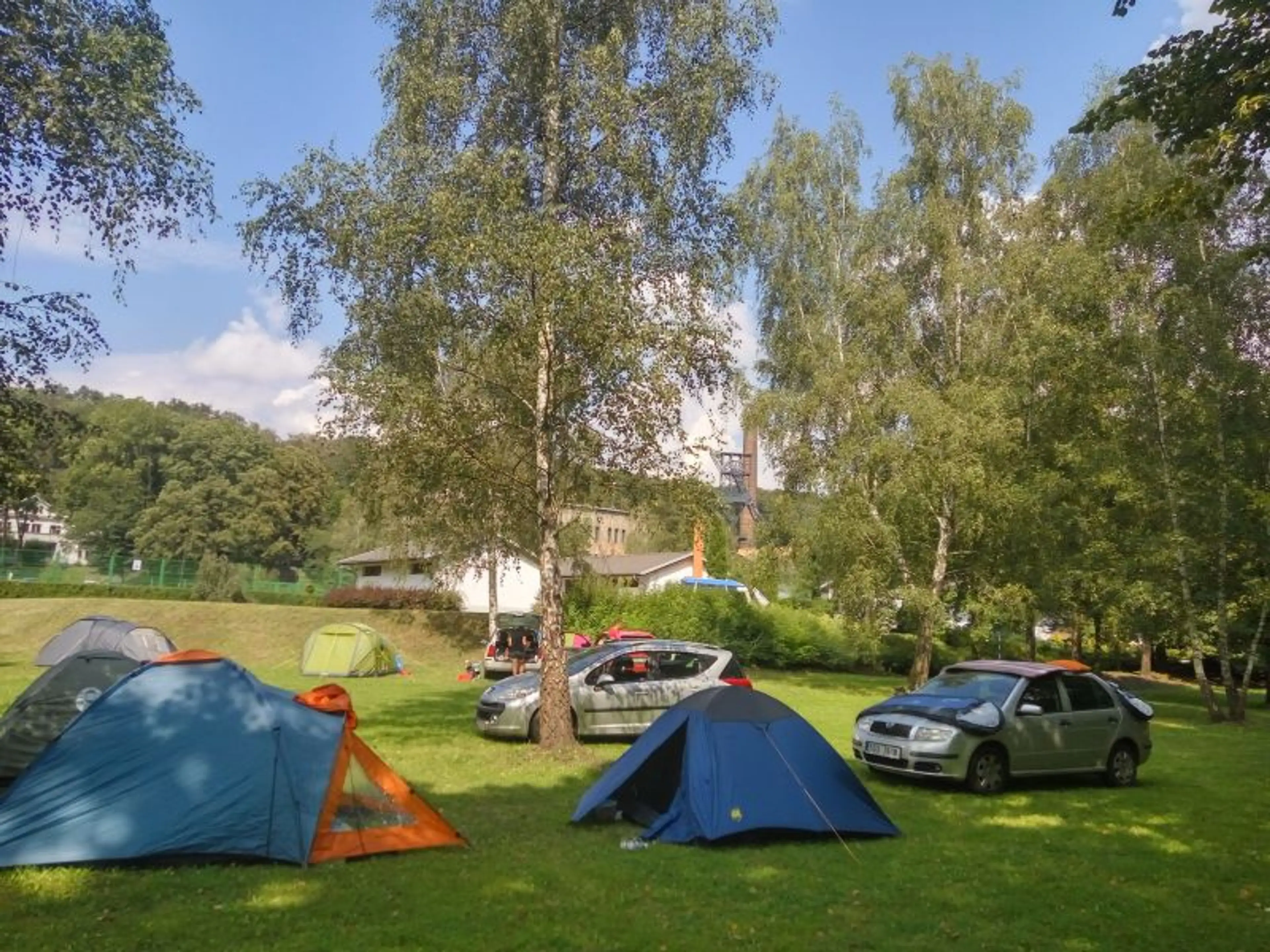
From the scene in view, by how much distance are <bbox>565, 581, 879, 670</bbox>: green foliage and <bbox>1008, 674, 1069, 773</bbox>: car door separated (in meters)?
21.1

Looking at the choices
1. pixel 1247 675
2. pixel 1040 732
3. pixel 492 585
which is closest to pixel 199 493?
pixel 492 585

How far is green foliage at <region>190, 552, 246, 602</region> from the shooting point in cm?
4631

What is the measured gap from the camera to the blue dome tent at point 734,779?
8430mm

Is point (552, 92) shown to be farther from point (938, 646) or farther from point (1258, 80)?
point (938, 646)

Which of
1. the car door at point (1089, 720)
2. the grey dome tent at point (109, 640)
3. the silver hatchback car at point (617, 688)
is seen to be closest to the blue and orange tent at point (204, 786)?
the silver hatchback car at point (617, 688)

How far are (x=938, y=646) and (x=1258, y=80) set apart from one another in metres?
32.8

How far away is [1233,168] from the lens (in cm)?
1016

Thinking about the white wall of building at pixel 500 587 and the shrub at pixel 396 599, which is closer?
the shrub at pixel 396 599

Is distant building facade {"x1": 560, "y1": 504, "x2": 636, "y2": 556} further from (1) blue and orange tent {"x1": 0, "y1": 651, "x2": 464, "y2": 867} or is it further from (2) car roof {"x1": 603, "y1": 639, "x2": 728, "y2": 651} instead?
(1) blue and orange tent {"x1": 0, "y1": 651, "x2": 464, "y2": 867}

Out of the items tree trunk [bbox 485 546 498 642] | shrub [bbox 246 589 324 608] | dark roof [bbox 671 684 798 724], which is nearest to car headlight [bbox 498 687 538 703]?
dark roof [bbox 671 684 798 724]

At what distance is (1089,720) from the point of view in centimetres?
1226

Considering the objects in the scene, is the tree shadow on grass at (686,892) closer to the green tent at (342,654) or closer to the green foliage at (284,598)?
the green tent at (342,654)

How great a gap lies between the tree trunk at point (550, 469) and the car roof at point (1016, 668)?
5521 mm

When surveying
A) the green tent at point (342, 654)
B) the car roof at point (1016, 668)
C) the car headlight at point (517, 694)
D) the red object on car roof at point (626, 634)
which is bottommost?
the green tent at point (342, 654)
